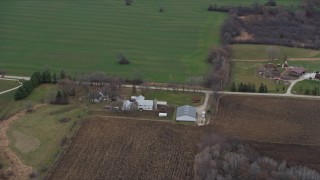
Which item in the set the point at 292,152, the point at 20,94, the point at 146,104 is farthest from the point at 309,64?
the point at 20,94

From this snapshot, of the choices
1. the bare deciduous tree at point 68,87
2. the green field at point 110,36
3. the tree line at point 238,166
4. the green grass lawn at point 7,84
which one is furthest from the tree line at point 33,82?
the tree line at point 238,166

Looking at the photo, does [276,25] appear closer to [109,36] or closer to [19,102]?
[109,36]

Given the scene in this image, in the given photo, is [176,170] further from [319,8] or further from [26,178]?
[319,8]

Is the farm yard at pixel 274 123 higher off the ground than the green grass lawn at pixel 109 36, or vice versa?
the green grass lawn at pixel 109 36

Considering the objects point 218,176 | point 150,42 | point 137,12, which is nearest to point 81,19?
point 137,12

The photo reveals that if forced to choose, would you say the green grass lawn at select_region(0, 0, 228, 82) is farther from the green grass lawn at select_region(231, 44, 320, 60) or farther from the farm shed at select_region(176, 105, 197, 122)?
the farm shed at select_region(176, 105, 197, 122)

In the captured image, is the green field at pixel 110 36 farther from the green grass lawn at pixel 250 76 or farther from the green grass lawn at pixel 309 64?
the green grass lawn at pixel 309 64

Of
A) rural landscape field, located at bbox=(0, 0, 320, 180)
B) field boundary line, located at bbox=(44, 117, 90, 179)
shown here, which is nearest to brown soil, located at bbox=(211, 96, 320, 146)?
rural landscape field, located at bbox=(0, 0, 320, 180)
